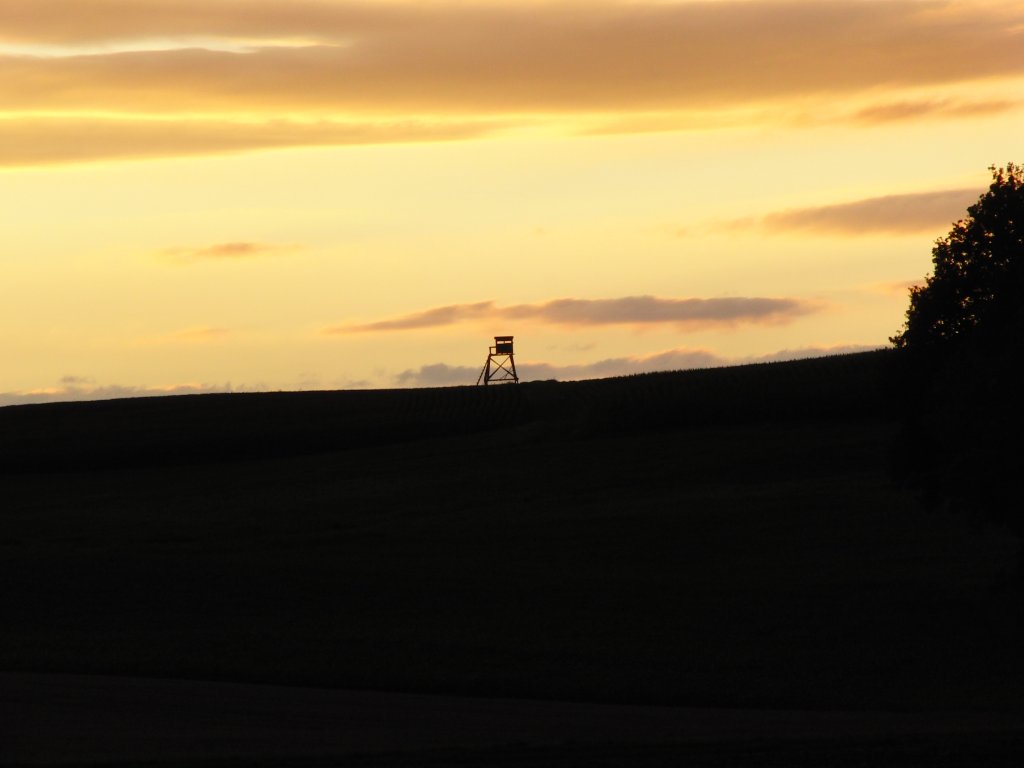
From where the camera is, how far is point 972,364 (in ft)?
104

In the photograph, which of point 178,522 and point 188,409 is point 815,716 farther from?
point 188,409

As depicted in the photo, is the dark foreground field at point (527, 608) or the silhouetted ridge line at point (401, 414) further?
the silhouetted ridge line at point (401, 414)

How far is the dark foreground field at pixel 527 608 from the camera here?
21750mm

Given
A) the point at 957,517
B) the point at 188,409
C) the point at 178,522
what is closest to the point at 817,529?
the point at 957,517

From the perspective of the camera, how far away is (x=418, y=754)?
19.8 metres

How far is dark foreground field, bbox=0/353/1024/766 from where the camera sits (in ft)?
71.4

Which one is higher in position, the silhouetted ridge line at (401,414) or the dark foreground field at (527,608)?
the silhouetted ridge line at (401,414)

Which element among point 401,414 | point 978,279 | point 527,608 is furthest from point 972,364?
point 401,414

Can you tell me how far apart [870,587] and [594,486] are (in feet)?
75.5

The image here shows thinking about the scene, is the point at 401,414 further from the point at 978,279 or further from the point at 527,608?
the point at 978,279

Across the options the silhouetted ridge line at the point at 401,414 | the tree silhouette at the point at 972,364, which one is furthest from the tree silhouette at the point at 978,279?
the silhouetted ridge line at the point at 401,414

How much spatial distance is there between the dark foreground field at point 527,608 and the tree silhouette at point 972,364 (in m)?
1.68

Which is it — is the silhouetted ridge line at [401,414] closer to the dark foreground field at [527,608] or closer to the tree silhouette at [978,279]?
the dark foreground field at [527,608]

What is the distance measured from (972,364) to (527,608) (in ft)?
39.7
